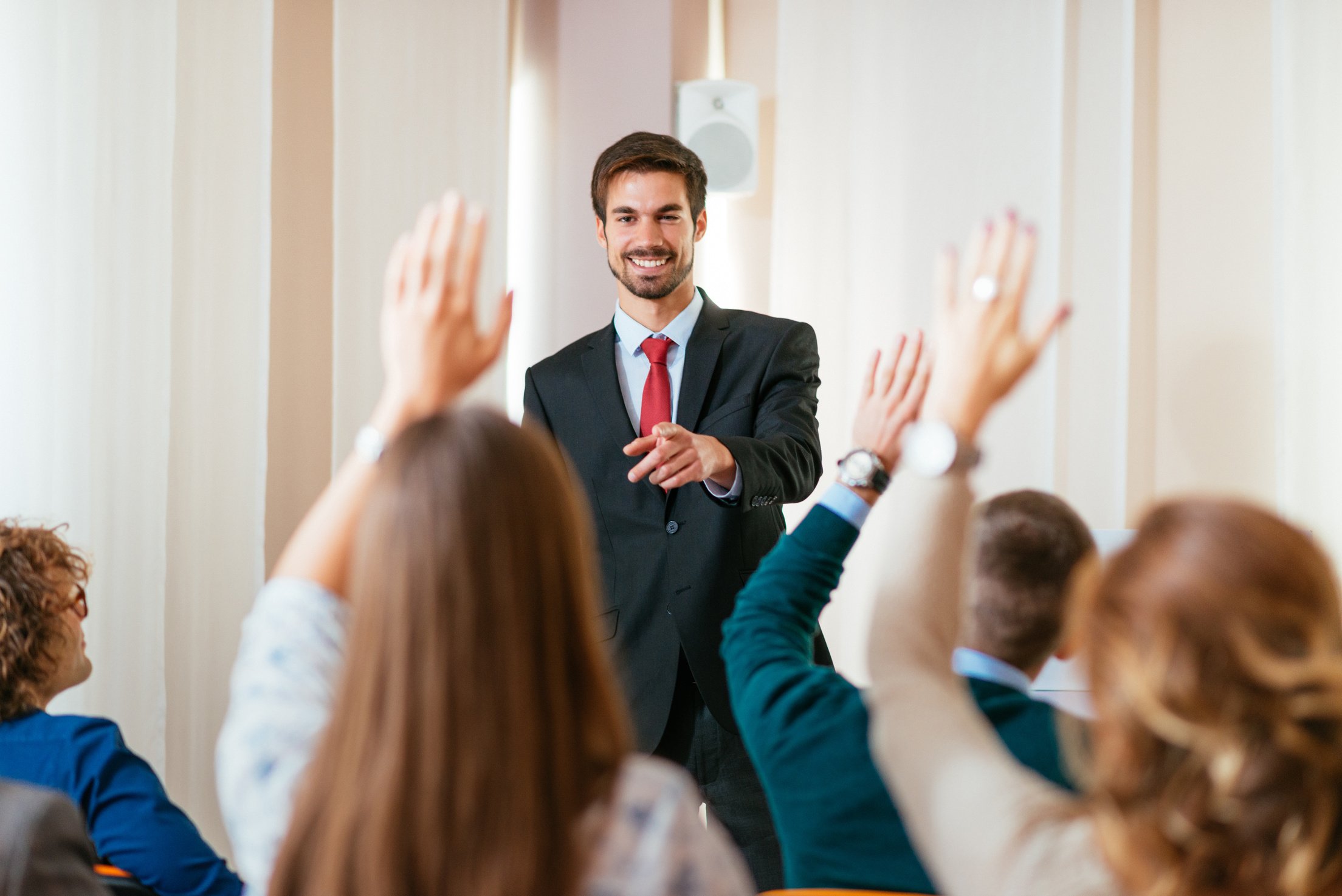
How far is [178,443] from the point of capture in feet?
10.0

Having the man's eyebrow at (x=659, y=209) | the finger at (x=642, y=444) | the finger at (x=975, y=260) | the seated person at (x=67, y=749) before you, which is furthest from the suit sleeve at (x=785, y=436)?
the finger at (x=975, y=260)

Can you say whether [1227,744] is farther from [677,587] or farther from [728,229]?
[728,229]

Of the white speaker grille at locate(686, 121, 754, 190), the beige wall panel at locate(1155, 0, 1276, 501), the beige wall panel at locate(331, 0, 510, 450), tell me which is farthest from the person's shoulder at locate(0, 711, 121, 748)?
the beige wall panel at locate(1155, 0, 1276, 501)

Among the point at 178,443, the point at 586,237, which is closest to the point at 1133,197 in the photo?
the point at 586,237

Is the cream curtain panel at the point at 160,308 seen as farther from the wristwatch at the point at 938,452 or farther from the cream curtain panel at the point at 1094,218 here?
the wristwatch at the point at 938,452

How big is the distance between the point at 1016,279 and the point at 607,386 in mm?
1692

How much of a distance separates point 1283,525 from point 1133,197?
124 inches

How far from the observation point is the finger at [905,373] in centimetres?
114

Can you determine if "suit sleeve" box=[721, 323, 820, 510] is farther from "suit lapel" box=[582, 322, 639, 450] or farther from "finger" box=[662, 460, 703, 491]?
"suit lapel" box=[582, 322, 639, 450]

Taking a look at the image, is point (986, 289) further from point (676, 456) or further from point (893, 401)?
point (676, 456)

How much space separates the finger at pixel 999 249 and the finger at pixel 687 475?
1001mm

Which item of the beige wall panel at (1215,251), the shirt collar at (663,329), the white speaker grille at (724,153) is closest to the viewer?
the shirt collar at (663,329)

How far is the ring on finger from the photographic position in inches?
40.4

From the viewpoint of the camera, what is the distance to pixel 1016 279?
1028 millimetres
